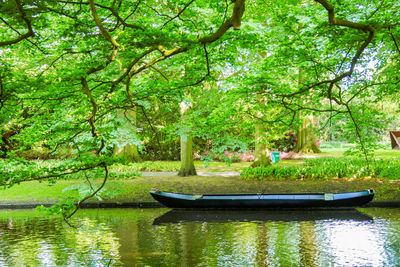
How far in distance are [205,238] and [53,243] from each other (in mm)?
3269

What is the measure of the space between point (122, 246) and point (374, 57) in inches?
401

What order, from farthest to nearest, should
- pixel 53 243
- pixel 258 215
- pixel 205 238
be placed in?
pixel 258 215 → pixel 205 238 → pixel 53 243

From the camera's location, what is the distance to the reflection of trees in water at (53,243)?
726cm

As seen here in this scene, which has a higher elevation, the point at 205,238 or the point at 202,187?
the point at 202,187

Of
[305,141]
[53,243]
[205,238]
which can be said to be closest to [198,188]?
[205,238]

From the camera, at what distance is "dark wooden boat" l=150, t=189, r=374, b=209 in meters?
11.7

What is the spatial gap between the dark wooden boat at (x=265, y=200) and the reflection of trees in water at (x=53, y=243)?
2762 mm

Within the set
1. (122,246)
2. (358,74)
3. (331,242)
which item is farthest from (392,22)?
(122,246)

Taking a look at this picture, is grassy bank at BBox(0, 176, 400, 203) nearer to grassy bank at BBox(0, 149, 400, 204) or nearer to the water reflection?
grassy bank at BBox(0, 149, 400, 204)

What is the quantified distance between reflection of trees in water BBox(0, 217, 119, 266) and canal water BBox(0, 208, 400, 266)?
0.06 ft

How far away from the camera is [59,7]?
6.53 metres

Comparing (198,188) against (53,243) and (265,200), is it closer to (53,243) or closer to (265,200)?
(265,200)

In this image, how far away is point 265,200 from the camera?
1195 centimetres

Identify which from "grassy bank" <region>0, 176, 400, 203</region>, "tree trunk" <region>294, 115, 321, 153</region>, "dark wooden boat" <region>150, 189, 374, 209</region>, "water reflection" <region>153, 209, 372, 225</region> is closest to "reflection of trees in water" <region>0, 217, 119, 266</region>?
"water reflection" <region>153, 209, 372, 225</region>
